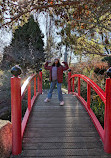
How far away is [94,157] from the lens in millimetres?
2588

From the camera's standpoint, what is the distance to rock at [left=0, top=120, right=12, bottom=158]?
7.98 feet

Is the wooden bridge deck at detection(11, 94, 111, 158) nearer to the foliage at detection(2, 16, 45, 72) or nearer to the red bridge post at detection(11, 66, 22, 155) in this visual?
the red bridge post at detection(11, 66, 22, 155)

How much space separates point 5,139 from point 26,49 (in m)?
11.7

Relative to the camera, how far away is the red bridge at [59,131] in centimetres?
262

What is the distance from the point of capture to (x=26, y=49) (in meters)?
13.5

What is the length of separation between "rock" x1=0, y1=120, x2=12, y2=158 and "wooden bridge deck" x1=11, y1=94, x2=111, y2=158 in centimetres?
24

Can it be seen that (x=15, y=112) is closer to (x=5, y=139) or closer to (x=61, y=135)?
(x=5, y=139)

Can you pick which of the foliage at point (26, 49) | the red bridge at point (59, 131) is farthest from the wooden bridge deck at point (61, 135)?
the foliage at point (26, 49)

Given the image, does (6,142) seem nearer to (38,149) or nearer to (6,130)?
(6,130)

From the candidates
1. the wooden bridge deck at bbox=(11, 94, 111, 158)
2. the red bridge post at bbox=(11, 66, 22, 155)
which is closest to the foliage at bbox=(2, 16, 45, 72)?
the wooden bridge deck at bbox=(11, 94, 111, 158)

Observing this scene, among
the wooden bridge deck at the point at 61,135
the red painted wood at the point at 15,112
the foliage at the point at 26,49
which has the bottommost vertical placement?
the wooden bridge deck at the point at 61,135

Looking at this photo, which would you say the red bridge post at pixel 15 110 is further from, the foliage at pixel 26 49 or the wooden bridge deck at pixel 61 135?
the foliage at pixel 26 49

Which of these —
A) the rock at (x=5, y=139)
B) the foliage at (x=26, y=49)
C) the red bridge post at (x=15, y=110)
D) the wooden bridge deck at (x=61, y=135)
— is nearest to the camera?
the rock at (x=5, y=139)

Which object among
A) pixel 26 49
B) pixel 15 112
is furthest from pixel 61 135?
pixel 26 49
